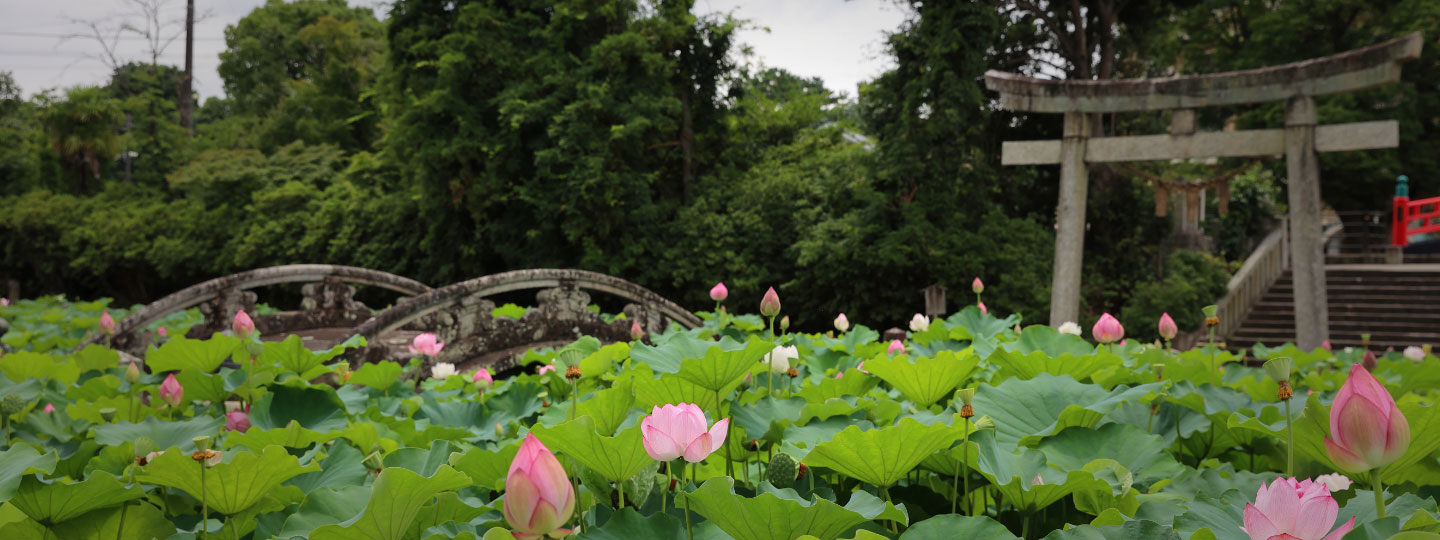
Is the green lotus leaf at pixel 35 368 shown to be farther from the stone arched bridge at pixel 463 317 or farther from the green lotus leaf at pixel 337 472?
Answer: the stone arched bridge at pixel 463 317

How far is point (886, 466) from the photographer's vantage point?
85 cm

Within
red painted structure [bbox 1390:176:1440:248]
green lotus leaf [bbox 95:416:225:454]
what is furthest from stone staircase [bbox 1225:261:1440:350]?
green lotus leaf [bbox 95:416:225:454]

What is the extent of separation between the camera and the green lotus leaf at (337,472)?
1.10 metres

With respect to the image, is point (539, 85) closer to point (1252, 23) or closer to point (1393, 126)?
point (1393, 126)

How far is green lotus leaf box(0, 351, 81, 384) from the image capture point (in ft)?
6.30

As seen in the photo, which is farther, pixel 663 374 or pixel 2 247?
pixel 2 247

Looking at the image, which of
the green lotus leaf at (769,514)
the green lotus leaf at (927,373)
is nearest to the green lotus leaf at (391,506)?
the green lotus leaf at (769,514)

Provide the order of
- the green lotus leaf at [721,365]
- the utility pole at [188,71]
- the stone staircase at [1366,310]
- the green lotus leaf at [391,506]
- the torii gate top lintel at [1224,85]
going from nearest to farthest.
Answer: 1. the green lotus leaf at [391,506]
2. the green lotus leaf at [721,365]
3. the torii gate top lintel at [1224,85]
4. the stone staircase at [1366,310]
5. the utility pole at [188,71]

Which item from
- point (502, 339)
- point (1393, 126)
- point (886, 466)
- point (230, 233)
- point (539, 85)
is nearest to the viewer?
point (886, 466)

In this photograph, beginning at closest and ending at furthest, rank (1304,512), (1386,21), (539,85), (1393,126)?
(1304,512) < (1393,126) < (539,85) < (1386,21)

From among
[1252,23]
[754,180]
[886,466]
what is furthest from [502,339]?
[1252,23]

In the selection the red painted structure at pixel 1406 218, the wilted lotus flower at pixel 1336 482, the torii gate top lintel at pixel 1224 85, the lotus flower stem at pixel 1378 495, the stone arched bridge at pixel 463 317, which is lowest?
the stone arched bridge at pixel 463 317

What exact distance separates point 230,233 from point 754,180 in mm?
10145

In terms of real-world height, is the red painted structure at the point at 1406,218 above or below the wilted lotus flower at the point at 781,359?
above
